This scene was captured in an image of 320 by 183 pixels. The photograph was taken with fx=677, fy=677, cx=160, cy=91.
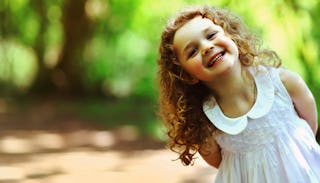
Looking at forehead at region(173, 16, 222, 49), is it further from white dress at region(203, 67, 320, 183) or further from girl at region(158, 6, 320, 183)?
white dress at region(203, 67, 320, 183)

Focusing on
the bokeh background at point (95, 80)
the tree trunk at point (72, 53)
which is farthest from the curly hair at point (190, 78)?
the tree trunk at point (72, 53)

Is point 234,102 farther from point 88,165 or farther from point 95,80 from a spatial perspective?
point 95,80

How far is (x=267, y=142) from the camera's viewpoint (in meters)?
2.11

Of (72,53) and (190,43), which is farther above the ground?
(72,53)

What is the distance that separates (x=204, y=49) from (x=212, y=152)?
14.3 inches

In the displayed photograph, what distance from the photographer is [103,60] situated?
9359mm

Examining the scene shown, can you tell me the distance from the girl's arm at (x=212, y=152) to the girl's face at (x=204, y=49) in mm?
232

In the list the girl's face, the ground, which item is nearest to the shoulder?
the girl's face

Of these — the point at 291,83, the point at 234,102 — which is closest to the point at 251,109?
the point at 234,102

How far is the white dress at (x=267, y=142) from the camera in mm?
2088

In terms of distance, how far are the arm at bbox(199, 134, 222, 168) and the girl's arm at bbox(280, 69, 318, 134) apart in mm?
292

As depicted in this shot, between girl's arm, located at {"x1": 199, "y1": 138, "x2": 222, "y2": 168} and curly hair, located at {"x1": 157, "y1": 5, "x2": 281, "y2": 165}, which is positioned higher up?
curly hair, located at {"x1": 157, "y1": 5, "x2": 281, "y2": 165}

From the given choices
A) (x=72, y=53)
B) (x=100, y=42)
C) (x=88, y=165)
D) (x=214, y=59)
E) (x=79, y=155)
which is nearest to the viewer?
(x=214, y=59)

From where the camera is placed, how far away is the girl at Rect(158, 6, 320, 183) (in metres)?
2.09
